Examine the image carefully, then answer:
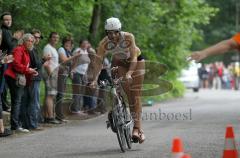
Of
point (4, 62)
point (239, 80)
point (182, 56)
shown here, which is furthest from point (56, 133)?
point (239, 80)

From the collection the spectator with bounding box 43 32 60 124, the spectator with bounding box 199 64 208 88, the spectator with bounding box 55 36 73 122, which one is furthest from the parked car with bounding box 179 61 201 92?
the spectator with bounding box 43 32 60 124

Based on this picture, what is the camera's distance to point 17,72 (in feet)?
51.5

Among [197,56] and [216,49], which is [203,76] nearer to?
[197,56]

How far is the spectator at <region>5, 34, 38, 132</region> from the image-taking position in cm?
1566

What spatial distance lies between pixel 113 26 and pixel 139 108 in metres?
1.42

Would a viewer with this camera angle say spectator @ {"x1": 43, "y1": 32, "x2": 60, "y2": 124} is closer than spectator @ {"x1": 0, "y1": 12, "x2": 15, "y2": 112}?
No

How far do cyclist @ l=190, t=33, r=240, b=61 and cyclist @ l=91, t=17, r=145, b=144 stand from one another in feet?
12.7

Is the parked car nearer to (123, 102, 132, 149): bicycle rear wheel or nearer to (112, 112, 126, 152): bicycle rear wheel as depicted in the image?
(123, 102, 132, 149): bicycle rear wheel

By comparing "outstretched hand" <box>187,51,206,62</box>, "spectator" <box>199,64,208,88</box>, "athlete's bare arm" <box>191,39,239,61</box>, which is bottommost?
"spectator" <box>199,64,208,88</box>

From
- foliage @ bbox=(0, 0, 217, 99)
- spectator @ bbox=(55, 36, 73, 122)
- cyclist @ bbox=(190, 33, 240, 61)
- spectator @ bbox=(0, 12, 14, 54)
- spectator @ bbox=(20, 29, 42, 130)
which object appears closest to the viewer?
cyclist @ bbox=(190, 33, 240, 61)

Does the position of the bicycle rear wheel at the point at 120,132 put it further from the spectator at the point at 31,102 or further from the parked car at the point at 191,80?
the parked car at the point at 191,80

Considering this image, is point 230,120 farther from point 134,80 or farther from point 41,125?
point 134,80

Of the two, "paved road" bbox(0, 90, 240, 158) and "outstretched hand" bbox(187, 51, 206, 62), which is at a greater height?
"outstretched hand" bbox(187, 51, 206, 62)

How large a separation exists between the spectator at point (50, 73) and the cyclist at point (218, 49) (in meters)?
9.54
